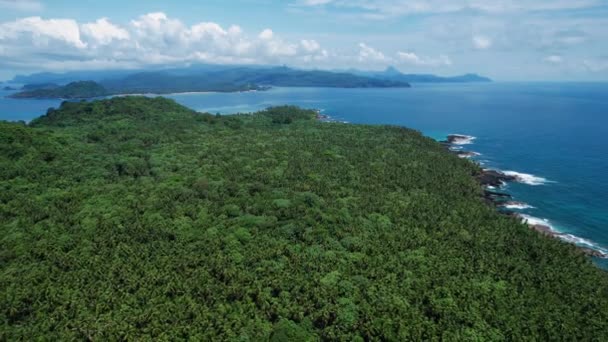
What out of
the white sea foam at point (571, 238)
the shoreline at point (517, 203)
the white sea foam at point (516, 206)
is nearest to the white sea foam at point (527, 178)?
the shoreline at point (517, 203)

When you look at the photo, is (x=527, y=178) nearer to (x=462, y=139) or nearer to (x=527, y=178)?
(x=527, y=178)

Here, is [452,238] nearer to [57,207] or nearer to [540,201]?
[540,201]

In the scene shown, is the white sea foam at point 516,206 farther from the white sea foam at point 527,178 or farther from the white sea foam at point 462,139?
the white sea foam at point 462,139

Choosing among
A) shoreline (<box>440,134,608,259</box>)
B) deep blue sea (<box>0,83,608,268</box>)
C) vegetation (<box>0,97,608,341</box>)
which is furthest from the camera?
deep blue sea (<box>0,83,608,268</box>)

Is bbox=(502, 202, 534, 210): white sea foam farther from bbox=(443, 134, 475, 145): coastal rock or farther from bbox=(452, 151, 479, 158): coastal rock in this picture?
bbox=(443, 134, 475, 145): coastal rock

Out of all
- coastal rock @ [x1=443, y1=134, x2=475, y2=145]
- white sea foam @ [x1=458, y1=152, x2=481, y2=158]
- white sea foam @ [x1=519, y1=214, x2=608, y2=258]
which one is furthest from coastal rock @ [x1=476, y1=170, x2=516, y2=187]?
coastal rock @ [x1=443, y1=134, x2=475, y2=145]

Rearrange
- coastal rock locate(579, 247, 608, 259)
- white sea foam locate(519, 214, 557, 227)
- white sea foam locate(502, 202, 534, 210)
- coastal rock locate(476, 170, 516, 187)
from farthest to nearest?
coastal rock locate(476, 170, 516, 187) < white sea foam locate(502, 202, 534, 210) < white sea foam locate(519, 214, 557, 227) < coastal rock locate(579, 247, 608, 259)

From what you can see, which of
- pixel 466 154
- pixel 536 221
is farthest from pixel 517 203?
pixel 466 154
